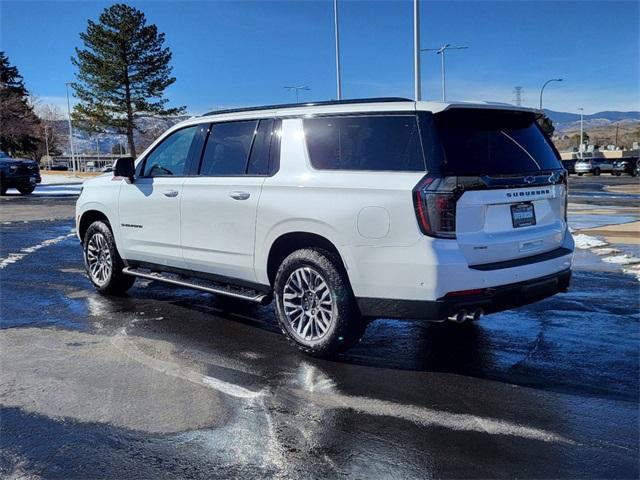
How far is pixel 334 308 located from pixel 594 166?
55.6 metres

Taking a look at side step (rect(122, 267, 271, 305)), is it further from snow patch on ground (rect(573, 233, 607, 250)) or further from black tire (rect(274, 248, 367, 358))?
snow patch on ground (rect(573, 233, 607, 250))

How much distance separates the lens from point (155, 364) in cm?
473

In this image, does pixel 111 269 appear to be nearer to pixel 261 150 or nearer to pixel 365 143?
pixel 261 150

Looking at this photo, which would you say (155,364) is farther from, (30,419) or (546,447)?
(546,447)

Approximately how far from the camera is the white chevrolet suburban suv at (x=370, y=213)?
4.16 meters

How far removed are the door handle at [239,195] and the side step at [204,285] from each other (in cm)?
82

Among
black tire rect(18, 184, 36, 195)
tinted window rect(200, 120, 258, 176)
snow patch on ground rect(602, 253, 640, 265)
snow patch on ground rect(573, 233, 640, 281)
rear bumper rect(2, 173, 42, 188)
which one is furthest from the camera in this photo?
black tire rect(18, 184, 36, 195)

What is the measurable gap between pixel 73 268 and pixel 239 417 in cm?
599

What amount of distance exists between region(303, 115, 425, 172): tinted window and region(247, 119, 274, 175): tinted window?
422mm

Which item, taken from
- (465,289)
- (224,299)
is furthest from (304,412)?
(224,299)

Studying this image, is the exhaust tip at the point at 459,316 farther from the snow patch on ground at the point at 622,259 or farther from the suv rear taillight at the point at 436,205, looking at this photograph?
the snow patch on ground at the point at 622,259

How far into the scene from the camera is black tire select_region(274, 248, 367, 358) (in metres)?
4.56

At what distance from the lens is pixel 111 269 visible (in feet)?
22.6

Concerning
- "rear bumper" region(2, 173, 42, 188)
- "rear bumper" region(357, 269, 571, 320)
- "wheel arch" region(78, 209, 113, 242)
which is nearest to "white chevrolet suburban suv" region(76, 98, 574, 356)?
"rear bumper" region(357, 269, 571, 320)
